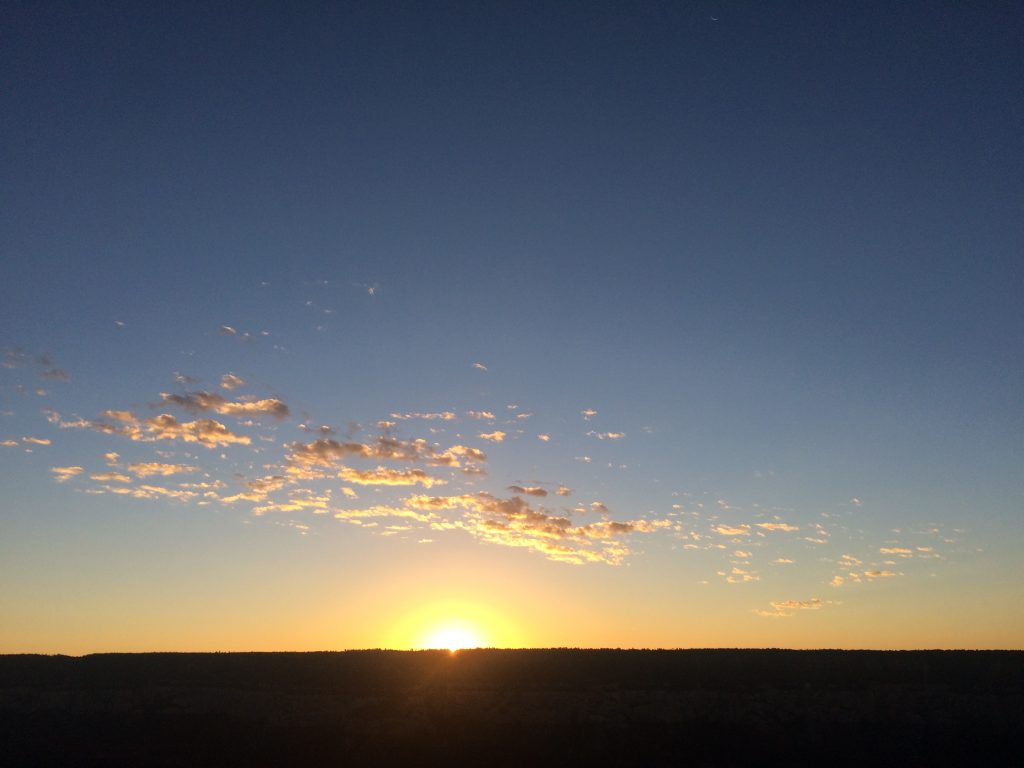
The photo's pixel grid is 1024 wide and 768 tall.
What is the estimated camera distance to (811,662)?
5181 centimetres

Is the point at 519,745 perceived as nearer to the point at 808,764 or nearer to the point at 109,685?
the point at 808,764

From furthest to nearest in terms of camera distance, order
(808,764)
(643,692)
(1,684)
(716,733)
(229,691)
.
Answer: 1. (1,684)
2. (229,691)
3. (643,692)
4. (716,733)
5. (808,764)

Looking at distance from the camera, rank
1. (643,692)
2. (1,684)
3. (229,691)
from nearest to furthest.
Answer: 1. (643,692)
2. (229,691)
3. (1,684)

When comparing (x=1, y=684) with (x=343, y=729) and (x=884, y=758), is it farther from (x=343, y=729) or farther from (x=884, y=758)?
(x=884, y=758)

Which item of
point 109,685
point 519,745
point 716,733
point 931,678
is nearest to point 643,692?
point 716,733

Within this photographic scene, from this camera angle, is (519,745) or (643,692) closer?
(519,745)

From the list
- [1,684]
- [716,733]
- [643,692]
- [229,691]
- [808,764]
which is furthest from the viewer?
[1,684]

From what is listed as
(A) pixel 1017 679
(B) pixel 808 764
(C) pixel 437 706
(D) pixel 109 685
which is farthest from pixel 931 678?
(D) pixel 109 685

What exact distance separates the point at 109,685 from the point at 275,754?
1593 centimetres

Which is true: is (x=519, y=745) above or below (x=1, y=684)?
below

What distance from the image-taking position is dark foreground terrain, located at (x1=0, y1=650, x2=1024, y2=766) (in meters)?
42.8

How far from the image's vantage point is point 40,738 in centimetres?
4806

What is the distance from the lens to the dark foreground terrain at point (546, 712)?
42812 mm

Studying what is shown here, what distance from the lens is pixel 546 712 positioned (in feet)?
151
